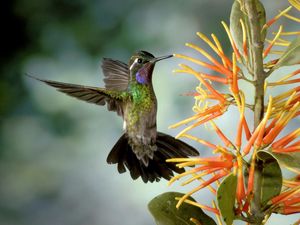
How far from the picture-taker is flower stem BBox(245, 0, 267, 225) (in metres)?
0.61

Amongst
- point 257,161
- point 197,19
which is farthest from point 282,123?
point 197,19

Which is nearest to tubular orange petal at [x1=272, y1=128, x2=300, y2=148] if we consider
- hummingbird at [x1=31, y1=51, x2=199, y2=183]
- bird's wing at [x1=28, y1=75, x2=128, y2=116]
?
hummingbird at [x1=31, y1=51, x2=199, y2=183]

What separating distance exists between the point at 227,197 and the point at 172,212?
10 cm

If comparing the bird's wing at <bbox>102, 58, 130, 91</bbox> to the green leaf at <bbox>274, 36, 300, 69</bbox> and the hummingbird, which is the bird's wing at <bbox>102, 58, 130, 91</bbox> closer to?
the hummingbird

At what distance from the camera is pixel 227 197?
584 mm

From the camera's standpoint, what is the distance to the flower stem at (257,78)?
0.61 meters

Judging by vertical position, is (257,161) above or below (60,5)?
below

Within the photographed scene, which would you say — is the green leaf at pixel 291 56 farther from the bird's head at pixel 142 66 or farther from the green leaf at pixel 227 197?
the bird's head at pixel 142 66

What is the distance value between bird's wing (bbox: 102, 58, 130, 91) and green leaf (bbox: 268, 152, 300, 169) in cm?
55

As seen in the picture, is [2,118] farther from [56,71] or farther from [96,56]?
[96,56]

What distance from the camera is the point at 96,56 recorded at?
1.48 m

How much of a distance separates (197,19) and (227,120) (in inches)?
13.4

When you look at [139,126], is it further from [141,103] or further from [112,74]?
[112,74]

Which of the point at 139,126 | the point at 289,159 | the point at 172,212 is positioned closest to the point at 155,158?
the point at 139,126
